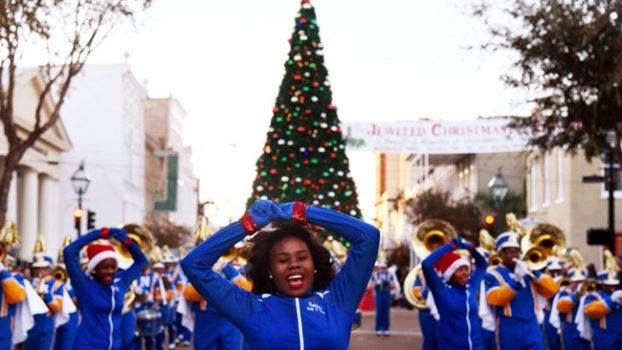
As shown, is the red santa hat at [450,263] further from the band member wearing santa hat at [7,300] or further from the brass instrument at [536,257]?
the band member wearing santa hat at [7,300]

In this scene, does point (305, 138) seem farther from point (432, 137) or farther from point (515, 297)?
point (515, 297)

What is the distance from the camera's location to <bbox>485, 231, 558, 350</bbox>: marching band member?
480 inches

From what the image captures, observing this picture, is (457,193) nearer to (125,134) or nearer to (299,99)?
(125,134)

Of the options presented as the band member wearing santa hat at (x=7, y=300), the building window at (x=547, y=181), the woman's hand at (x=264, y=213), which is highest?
the building window at (x=547, y=181)

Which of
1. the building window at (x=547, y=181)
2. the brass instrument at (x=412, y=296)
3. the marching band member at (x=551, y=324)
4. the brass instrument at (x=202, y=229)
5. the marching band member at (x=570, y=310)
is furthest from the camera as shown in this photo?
the building window at (x=547, y=181)

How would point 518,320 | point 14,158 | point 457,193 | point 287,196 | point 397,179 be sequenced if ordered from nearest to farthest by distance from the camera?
1. point 518,320
2. point 14,158
3. point 287,196
4. point 457,193
5. point 397,179

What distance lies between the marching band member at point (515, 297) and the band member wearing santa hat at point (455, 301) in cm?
26

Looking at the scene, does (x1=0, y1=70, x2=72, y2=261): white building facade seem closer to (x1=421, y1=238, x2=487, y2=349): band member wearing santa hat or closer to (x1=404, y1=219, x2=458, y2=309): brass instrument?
(x1=404, y1=219, x2=458, y2=309): brass instrument

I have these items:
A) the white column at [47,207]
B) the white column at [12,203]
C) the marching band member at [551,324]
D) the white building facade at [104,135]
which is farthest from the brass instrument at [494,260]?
the white building facade at [104,135]

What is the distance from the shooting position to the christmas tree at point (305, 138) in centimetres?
2844

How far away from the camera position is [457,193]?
254 feet

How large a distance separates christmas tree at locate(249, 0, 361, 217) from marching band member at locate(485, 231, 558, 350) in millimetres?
15743

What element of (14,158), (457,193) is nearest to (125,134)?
(457,193)

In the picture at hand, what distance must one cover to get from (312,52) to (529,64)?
11.0 metres
